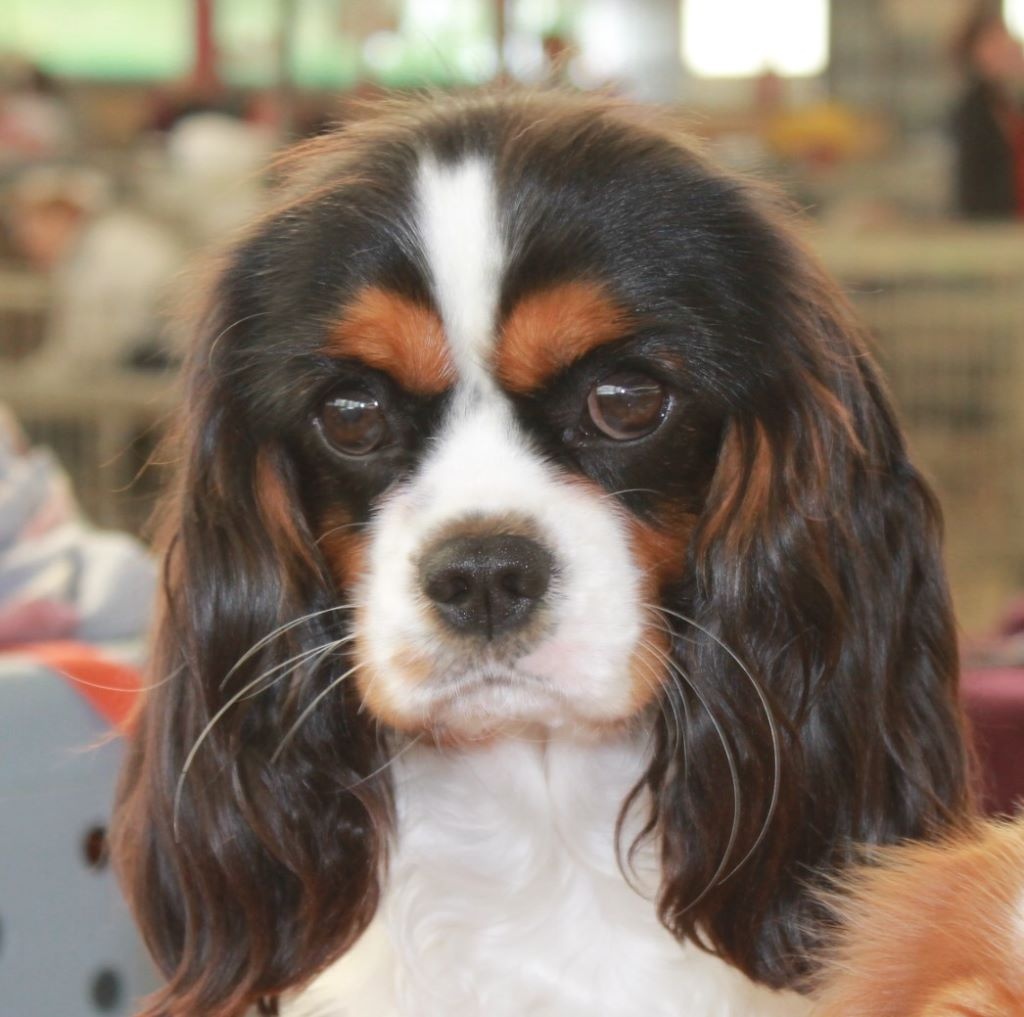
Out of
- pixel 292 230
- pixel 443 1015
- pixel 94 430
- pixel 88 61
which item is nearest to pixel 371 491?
pixel 292 230

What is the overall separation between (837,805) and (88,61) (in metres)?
7.89

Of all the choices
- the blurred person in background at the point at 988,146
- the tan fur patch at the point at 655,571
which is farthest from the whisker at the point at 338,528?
the blurred person in background at the point at 988,146

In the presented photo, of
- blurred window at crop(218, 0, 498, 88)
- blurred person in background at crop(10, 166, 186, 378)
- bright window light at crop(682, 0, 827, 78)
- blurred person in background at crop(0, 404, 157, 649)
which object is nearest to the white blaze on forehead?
blurred person in background at crop(0, 404, 157, 649)

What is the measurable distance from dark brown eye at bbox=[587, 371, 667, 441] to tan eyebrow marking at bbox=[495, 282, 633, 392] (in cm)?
3

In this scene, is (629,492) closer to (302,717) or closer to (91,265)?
(302,717)

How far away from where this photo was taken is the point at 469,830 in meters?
1.37

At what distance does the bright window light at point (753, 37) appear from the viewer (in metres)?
8.86

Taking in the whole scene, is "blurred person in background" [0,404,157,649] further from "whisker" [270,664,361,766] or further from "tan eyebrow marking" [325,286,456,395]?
"tan eyebrow marking" [325,286,456,395]

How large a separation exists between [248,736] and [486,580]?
0.31 meters

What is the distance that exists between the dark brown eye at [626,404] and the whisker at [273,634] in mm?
237

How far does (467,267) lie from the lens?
1.19 meters

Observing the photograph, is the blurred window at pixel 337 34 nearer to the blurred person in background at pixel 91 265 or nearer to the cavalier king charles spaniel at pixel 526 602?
the blurred person in background at pixel 91 265

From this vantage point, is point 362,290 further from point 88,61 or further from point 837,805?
point 88,61

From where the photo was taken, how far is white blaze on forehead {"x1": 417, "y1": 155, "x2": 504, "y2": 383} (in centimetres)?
119
